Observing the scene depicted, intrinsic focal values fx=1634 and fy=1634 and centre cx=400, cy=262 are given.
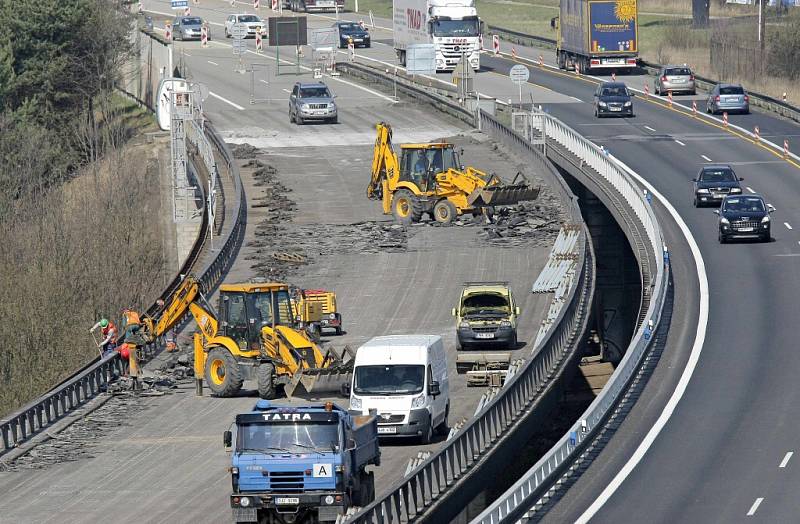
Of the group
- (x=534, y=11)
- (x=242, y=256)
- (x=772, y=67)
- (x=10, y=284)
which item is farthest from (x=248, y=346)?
(x=534, y=11)

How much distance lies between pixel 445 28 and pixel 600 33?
8.89m

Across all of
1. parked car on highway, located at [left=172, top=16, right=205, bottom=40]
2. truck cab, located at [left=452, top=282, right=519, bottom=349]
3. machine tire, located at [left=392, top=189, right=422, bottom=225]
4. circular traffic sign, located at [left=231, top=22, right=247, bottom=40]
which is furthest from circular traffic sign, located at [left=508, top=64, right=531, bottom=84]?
parked car on highway, located at [left=172, top=16, right=205, bottom=40]

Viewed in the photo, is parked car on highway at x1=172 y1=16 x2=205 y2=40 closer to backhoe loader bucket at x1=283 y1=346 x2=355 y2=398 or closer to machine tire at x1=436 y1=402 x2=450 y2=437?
backhoe loader bucket at x1=283 y1=346 x2=355 y2=398

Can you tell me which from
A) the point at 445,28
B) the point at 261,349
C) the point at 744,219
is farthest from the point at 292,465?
the point at 445,28

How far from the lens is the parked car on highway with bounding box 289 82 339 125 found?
8100 cm

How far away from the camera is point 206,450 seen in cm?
3284

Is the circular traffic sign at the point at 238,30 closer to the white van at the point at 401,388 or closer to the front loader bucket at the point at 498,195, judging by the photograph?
the front loader bucket at the point at 498,195

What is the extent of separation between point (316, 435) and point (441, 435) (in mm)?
7973

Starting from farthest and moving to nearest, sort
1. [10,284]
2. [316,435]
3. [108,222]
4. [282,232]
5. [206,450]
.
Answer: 1. [108,222]
2. [10,284]
3. [282,232]
4. [206,450]
5. [316,435]

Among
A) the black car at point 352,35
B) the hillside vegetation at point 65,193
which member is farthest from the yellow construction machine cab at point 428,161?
the black car at point 352,35

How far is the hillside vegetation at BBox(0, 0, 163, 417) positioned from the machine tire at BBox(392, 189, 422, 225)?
1301cm

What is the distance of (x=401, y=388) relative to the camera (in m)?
32.4

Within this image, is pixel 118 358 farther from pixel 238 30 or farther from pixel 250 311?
pixel 238 30

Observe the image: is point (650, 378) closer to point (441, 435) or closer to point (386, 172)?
point (441, 435)
